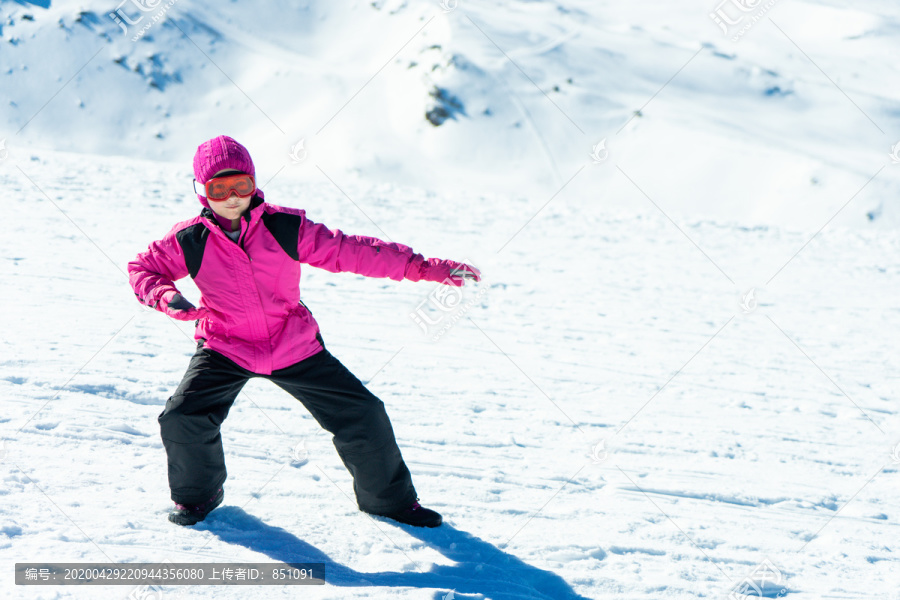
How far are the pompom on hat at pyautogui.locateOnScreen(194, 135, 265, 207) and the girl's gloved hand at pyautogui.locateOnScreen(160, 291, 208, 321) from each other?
375 millimetres

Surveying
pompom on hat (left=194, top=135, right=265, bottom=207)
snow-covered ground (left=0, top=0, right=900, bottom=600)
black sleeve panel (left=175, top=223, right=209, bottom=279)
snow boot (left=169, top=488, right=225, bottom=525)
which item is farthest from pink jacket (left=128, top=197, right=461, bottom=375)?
snow-covered ground (left=0, top=0, right=900, bottom=600)

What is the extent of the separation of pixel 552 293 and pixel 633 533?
3448mm

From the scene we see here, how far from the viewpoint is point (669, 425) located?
424 centimetres

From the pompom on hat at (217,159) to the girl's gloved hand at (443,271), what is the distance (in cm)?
64

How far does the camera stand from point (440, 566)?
2709mm

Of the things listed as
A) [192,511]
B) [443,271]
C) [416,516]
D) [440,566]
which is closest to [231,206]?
[443,271]

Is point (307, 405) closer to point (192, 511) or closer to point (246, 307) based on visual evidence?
point (246, 307)

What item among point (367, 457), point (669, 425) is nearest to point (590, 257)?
point (669, 425)

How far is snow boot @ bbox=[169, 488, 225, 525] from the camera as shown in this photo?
108 inches

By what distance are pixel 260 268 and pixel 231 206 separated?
25cm

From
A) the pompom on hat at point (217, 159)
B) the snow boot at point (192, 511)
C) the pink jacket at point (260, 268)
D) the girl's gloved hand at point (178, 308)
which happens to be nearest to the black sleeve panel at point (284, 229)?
the pink jacket at point (260, 268)

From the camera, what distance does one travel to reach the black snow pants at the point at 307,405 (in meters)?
2.59

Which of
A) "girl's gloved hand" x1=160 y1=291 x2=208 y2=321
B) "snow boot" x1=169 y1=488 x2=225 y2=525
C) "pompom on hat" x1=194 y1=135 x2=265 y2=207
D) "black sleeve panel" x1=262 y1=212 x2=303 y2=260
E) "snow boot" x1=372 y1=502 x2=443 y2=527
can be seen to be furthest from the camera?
"snow boot" x1=372 y1=502 x2=443 y2=527

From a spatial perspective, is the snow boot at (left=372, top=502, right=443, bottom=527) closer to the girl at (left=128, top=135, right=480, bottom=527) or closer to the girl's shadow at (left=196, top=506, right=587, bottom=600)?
A: the girl's shadow at (left=196, top=506, right=587, bottom=600)
